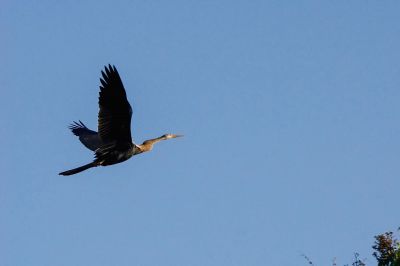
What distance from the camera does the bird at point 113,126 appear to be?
54.6 feet

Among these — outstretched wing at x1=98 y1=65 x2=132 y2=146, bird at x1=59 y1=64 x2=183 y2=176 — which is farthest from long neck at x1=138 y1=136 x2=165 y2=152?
outstretched wing at x1=98 y1=65 x2=132 y2=146

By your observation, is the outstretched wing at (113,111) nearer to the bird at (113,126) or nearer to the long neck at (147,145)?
the bird at (113,126)

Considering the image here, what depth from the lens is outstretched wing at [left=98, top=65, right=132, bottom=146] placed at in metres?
16.6

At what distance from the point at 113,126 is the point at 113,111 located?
1.53 ft

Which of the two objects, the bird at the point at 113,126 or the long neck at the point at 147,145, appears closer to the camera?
the bird at the point at 113,126

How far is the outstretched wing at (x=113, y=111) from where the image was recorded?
1658cm

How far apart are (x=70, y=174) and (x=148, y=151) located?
2.53 metres

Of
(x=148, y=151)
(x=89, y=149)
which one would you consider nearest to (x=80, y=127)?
(x=89, y=149)

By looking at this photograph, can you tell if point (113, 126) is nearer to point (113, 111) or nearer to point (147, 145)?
point (113, 111)

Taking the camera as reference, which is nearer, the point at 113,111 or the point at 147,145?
the point at 113,111

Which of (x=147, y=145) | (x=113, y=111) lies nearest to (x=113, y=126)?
(x=113, y=111)

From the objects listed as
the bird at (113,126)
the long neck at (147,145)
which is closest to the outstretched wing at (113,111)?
the bird at (113,126)

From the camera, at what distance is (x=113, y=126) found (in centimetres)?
1739

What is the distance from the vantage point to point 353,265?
17078 millimetres
